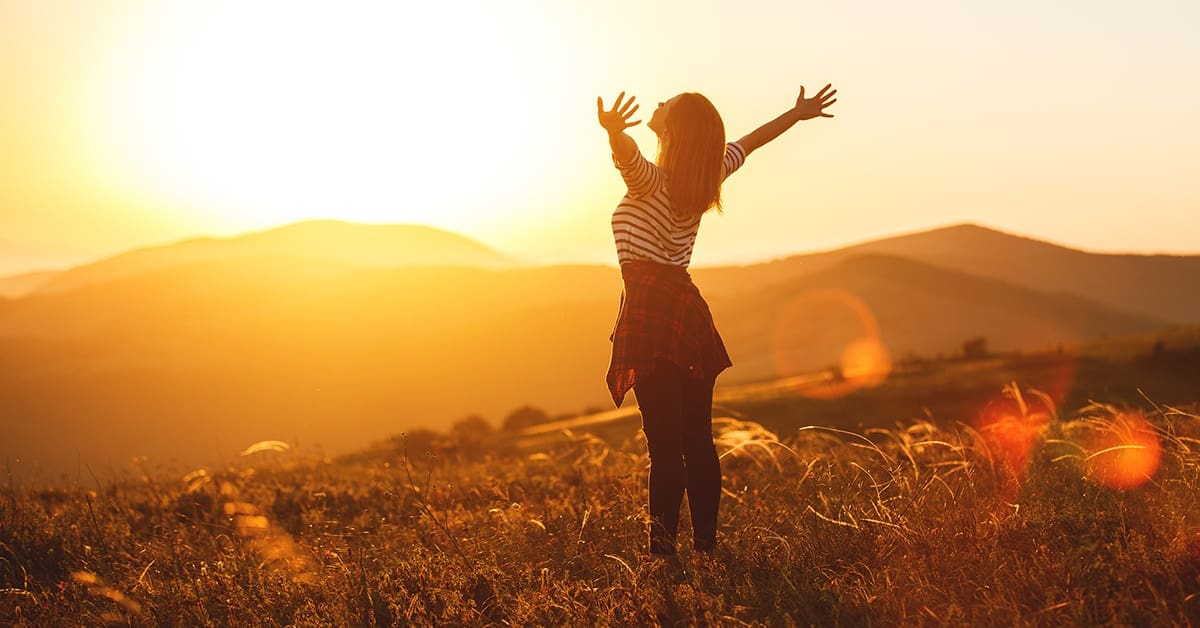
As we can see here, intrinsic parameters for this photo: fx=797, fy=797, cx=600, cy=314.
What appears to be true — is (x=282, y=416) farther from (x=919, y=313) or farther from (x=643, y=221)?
(x=643, y=221)

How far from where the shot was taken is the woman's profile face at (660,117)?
3.97 meters

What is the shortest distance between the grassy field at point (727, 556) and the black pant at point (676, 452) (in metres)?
0.19

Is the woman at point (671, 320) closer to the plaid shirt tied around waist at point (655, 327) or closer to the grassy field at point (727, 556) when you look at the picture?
the plaid shirt tied around waist at point (655, 327)

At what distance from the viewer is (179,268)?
152 metres

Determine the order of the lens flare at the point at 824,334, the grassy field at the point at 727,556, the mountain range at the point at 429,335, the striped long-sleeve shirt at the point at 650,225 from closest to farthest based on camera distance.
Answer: the grassy field at the point at 727,556, the striped long-sleeve shirt at the point at 650,225, the lens flare at the point at 824,334, the mountain range at the point at 429,335

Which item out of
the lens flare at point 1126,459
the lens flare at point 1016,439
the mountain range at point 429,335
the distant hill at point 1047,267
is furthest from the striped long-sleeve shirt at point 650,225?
the distant hill at point 1047,267

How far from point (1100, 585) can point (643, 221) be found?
2.39 m

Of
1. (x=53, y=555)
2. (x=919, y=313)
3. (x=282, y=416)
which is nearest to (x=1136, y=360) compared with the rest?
(x=53, y=555)

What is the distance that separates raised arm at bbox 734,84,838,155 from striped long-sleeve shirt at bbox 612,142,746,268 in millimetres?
780

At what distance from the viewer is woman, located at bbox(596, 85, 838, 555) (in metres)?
3.93

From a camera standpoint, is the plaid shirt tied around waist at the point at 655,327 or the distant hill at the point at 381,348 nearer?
the plaid shirt tied around waist at the point at 655,327

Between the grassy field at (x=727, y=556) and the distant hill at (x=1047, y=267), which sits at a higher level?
the distant hill at (x=1047, y=267)

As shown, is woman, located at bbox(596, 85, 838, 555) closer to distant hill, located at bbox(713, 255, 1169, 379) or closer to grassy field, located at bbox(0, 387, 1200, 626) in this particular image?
grassy field, located at bbox(0, 387, 1200, 626)

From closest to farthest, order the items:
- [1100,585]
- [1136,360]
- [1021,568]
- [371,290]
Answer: [1100,585] → [1021,568] → [1136,360] → [371,290]
